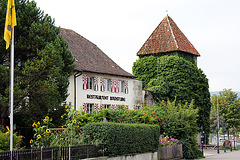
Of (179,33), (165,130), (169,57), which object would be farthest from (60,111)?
(179,33)

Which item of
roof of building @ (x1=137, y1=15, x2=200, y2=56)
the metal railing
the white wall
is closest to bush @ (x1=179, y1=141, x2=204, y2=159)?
the white wall

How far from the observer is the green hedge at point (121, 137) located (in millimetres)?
18844

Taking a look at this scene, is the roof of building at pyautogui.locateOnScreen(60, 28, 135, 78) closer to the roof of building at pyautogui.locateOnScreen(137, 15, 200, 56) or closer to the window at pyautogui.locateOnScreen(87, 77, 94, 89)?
the window at pyautogui.locateOnScreen(87, 77, 94, 89)

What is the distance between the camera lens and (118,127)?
1962 centimetres

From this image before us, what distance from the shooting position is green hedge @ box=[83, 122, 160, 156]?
18844 millimetres

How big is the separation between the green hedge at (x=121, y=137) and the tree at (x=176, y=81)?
19424 millimetres

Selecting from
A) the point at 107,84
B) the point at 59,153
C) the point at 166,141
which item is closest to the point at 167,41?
the point at 107,84

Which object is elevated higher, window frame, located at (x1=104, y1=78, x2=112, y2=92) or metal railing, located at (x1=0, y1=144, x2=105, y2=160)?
window frame, located at (x1=104, y1=78, x2=112, y2=92)

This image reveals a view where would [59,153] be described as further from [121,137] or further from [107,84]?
[107,84]

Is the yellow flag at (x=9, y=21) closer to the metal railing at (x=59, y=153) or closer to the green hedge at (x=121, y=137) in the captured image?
the metal railing at (x=59, y=153)

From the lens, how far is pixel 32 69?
65.0 feet

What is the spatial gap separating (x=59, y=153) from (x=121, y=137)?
4701 mm

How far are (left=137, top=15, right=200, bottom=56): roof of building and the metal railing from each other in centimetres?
2820

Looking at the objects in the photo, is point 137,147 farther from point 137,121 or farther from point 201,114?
point 201,114
